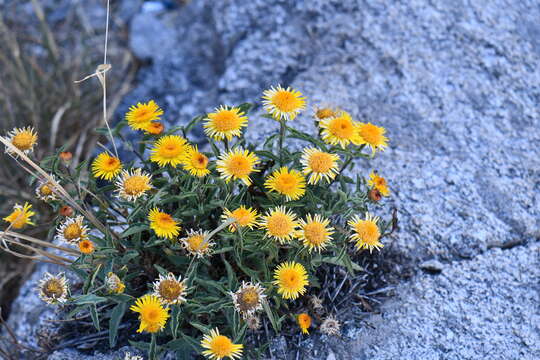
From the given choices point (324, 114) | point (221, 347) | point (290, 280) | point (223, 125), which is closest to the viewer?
point (221, 347)

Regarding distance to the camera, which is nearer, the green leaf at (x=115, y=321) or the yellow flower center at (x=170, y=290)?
the yellow flower center at (x=170, y=290)

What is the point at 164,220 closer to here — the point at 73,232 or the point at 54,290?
the point at 73,232

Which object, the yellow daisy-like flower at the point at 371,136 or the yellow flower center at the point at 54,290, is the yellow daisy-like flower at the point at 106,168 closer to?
the yellow flower center at the point at 54,290

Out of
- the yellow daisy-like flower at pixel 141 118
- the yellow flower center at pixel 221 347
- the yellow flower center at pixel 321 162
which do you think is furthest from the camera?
the yellow daisy-like flower at pixel 141 118

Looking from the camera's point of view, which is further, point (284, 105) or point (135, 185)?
point (284, 105)

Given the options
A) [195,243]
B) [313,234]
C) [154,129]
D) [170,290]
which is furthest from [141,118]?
[313,234]

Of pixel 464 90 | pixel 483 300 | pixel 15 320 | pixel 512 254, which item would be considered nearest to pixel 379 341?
pixel 483 300

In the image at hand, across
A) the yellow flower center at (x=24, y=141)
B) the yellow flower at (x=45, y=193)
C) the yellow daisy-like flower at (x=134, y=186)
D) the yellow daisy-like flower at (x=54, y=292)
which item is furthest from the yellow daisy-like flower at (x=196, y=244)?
the yellow flower center at (x=24, y=141)
